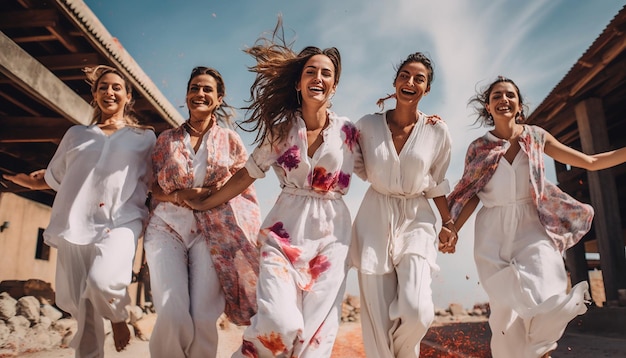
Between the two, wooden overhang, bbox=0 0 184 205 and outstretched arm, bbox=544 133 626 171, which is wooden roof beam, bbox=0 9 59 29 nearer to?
wooden overhang, bbox=0 0 184 205

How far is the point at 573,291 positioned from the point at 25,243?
10.6m

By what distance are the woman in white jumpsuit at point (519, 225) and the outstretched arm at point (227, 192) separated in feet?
5.02

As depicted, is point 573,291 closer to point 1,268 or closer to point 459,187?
point 459,187

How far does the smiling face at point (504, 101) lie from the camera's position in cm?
425

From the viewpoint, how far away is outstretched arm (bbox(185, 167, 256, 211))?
12.1ft

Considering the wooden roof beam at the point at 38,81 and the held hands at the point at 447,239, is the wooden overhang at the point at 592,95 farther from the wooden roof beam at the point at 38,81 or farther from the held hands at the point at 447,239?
the wooden roof beam at the point at 38,81

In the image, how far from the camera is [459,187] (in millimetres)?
4336

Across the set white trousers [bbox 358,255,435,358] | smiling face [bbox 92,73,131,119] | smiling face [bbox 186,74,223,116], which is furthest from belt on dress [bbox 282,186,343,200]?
smiling face [bbox 92,73,131,119]

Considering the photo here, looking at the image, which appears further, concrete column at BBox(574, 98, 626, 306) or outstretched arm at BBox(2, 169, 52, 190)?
concrete column at BBox(574, 98, 626, 306)

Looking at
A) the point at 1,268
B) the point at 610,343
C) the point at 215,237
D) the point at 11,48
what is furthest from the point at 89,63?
the point at 610,343

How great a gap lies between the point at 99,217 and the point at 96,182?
10.3 inches

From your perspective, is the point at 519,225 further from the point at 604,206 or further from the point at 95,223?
the point at 604,206

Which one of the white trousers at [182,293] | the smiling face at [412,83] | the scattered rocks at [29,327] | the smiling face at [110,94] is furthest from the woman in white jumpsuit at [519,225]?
the scattered rocks at [29,327]

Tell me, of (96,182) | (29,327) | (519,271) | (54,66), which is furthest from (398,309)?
(29,327)
